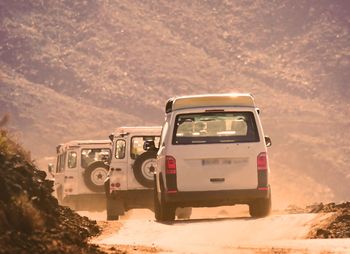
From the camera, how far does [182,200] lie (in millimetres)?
17688

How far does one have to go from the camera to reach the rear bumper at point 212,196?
1770 cm

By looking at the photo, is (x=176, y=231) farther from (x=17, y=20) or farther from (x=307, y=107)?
(x=17, y=20)

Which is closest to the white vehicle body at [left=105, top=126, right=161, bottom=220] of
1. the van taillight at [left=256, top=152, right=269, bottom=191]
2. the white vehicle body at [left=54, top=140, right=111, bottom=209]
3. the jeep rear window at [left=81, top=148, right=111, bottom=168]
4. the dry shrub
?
the white vehicle body at [left=54, top=140, right=111, bottom=209]

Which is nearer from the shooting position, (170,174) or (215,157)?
(170,174)

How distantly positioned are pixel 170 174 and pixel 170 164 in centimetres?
17

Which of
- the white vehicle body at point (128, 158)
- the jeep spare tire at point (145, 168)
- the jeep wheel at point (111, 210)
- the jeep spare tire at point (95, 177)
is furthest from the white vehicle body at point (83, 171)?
the jeep spare tire at point (145, 168)

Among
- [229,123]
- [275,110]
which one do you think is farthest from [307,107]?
[229,123]

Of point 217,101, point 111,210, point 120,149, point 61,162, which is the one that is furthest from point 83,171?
point 217,101

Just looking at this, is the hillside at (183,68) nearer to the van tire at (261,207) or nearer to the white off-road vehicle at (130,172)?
the white off-road vehicle at (130,172)

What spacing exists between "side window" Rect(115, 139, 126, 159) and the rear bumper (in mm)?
5499

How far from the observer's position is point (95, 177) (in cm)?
2742

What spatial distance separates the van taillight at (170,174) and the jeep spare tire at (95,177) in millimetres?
9372

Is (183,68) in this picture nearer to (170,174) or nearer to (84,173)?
(84,173)

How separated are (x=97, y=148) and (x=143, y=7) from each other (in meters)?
120
